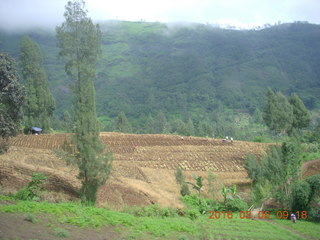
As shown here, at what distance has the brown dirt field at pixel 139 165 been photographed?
18766 millimetres

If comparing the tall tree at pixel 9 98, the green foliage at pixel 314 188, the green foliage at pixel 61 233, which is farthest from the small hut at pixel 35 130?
the green foliage at pixel 61 233

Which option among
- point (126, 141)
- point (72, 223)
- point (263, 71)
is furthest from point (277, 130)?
point (263, 71)

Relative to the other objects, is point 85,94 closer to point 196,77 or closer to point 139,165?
point 139,165

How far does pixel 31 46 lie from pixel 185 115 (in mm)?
86169

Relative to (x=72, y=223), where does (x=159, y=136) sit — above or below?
below

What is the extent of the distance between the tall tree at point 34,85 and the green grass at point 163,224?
29708 millimetres

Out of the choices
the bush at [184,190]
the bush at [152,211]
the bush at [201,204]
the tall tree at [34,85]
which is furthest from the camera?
the tall tree at [34,85]

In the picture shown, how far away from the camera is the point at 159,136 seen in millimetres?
43281

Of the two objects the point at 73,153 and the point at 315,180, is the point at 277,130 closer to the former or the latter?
the point at 315,180

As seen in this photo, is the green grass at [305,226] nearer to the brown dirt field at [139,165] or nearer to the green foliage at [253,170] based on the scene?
the brown dirt field at [139,165]

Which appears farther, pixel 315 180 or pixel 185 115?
pixel 185 115

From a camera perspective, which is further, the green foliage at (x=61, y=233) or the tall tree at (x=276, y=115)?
the tall tree at (x=276, y=115)

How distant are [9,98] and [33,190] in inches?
205

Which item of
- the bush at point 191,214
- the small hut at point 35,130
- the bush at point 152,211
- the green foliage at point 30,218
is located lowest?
the small hut at point 35,130
